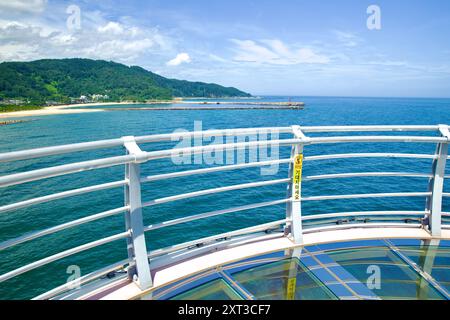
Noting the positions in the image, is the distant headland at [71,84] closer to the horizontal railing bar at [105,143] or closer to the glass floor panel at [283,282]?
the horizontal railing bar at [105,143]

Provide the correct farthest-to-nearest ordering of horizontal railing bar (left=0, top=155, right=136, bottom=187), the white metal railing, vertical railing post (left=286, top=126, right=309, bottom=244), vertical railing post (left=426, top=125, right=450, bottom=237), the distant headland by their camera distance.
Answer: the distant headland
vertical railing post (left=426, top=125, right=450, bottom=237)
vertical railing post (left=286, top=126, right=309, bottom=244)
the white metal railing
horizontal railing bar (left=0, top=155, right=136, bottom=187)

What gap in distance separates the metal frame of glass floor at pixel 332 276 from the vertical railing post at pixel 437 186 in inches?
10.1

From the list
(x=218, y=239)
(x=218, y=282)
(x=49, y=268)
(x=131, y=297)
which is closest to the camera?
(x=131, y=297)

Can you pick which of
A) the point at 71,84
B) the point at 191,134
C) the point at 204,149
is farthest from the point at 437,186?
the point at 71,84

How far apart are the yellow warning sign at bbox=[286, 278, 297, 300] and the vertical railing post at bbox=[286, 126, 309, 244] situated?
0.57m

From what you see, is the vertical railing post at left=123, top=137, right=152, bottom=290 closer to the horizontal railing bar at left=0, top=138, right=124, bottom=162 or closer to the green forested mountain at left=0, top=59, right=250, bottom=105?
the horizontal railing bar at left=0, top=138, right=124, bottom=162

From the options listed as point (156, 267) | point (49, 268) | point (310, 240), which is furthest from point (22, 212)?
point (310, 240)

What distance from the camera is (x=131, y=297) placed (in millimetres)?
2197

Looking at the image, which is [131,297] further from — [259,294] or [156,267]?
[259,294]

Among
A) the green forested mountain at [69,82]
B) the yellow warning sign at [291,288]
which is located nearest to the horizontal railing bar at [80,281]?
the yellow warning sign at [291,288]

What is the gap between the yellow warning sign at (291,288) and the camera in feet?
7.36

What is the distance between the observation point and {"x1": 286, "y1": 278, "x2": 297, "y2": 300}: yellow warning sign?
2.24 m

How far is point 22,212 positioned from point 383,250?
14.9 meters

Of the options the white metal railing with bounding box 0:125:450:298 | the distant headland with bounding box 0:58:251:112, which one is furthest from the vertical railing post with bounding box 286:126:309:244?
the distant headland with bounding box 0:58:251:112
